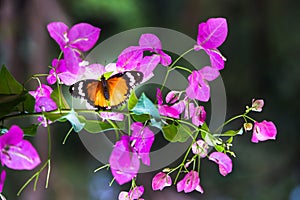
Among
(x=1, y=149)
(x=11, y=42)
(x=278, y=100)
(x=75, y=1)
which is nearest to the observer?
(x=1, y=149)

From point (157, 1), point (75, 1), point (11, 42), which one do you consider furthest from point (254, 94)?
point (11, 42)

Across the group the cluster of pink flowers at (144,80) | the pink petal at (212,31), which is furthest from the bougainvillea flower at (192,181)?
the pink petal at (212,31)

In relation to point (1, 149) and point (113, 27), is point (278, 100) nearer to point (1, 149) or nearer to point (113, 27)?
point (113, 27)

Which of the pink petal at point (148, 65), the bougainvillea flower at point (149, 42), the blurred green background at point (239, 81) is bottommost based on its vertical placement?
the blurred green background at point (239, 81)

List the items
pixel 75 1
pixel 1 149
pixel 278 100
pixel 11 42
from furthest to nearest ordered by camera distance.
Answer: pixel 278 100, pixel 75 1, pixel 11 42, pixel 1 149

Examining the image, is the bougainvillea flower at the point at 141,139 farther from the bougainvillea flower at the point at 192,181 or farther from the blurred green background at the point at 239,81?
the blurred green background at the point at 239,81
